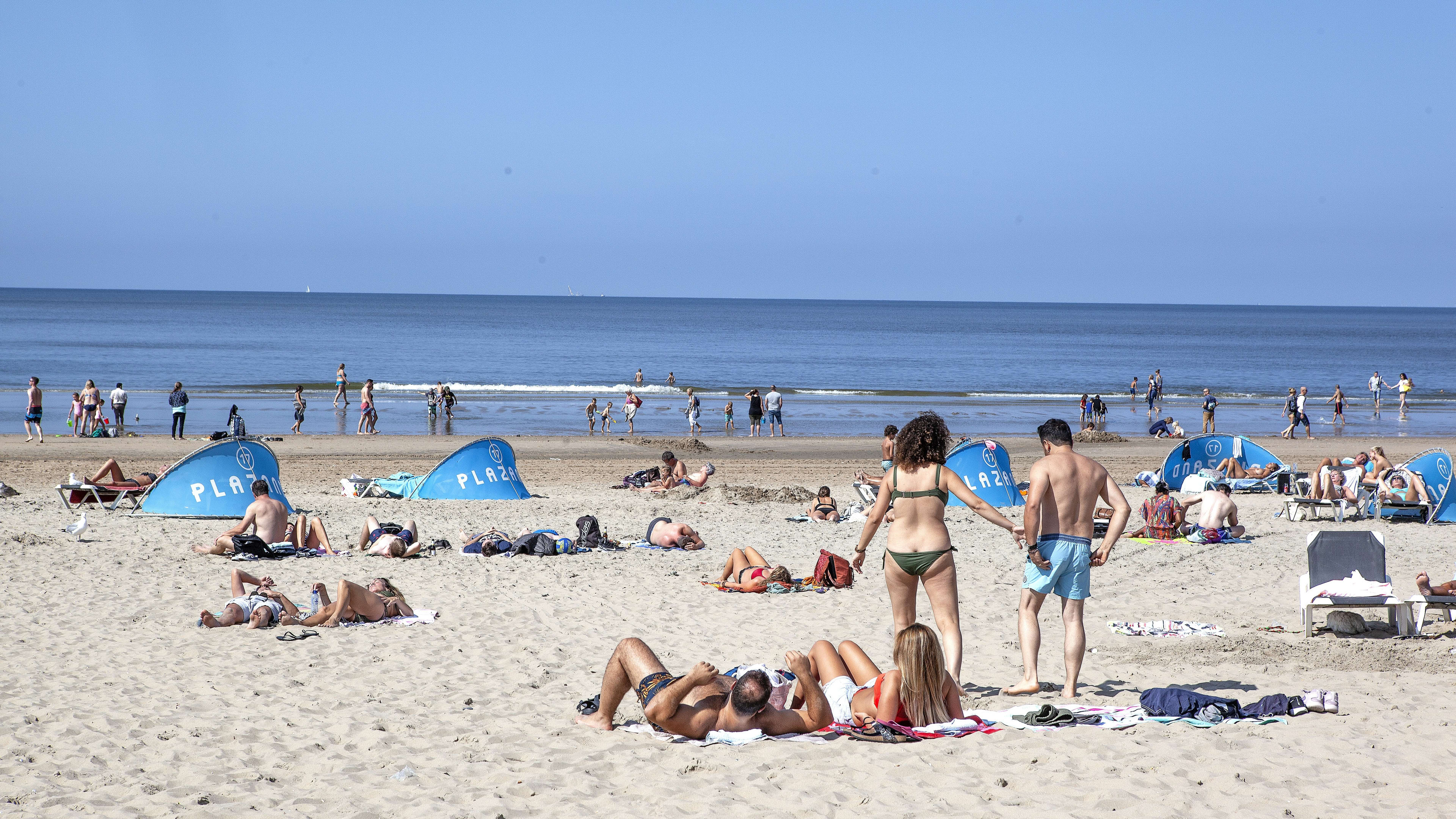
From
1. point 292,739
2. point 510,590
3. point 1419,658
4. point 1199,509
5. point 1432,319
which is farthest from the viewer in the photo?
point 1432,319

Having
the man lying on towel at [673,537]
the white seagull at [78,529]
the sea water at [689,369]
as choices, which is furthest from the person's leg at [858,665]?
the sea water at [689,369]

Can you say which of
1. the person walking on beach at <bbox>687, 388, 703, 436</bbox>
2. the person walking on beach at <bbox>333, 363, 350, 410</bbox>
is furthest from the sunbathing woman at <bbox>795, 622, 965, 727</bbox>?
the person walking on beach at <bbox>333, 363, 350, 410</bbox>

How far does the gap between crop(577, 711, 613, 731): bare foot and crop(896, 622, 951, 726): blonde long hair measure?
1452 millimetres

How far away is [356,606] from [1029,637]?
473 cm

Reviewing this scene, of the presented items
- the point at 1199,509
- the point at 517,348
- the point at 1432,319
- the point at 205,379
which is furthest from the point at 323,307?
the point at 1432,319

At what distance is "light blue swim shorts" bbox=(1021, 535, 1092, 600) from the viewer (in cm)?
558

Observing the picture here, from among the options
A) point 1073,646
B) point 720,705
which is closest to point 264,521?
point 720,705

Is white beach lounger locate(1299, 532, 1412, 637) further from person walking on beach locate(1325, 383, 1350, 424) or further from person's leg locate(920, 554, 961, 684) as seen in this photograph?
person walking on beach locate(1325, 383, 1350, 424)

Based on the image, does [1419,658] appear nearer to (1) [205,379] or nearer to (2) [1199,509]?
(2) [1199,509]

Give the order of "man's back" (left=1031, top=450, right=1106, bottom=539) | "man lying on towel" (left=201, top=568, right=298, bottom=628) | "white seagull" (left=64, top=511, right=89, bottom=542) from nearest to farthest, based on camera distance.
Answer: "man's back" (left=1031, top=450, right=1106, bottom=539)
"man lying on towel" (left=201, top=568, right=298, bottom=628)
"white seagull" (left=64, top=511, right=89, bottom=542)

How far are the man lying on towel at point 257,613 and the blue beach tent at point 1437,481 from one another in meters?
12.6

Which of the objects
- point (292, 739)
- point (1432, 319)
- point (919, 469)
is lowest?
point (292, 739)

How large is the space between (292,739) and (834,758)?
2.64m

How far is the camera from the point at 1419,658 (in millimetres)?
6820
